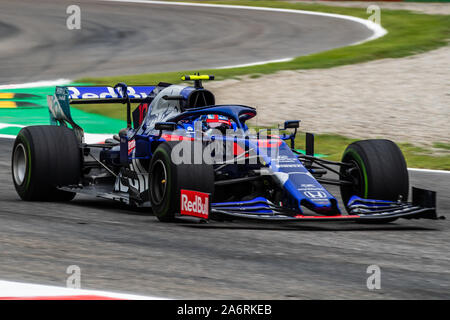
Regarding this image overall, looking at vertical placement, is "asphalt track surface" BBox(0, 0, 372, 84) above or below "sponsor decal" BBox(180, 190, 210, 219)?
above

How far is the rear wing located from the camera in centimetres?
1077

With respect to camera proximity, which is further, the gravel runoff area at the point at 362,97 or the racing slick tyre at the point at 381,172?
the gravel runoff area at the point at 362,97

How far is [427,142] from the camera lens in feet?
46.9

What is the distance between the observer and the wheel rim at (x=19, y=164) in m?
10.2

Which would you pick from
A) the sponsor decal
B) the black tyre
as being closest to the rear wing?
the sponsor decal

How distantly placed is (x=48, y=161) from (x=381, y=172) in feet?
11.6

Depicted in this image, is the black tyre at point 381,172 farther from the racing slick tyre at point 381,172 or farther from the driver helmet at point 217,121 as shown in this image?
the driver helmet at point 217,121

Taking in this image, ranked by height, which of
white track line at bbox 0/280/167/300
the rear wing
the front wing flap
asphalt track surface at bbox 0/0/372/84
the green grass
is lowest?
white track line at bbox 0/280/167/300

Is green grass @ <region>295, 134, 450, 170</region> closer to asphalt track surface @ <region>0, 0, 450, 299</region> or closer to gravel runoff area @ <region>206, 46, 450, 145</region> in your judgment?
gravel runoff area @ <region>206, 46, 450, 145</region>

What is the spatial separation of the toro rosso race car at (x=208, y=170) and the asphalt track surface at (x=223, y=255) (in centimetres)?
20

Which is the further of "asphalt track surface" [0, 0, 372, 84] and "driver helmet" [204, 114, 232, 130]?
"asphalt track surface" [0, 0, 372, 84]

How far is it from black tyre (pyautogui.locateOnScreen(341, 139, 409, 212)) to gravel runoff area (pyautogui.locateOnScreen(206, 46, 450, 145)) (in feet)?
18.3

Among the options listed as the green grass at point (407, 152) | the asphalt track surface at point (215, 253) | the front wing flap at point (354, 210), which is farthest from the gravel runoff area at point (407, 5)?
the front wing flap at point (354, 210)

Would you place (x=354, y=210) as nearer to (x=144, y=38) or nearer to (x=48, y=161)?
(x=48, y=161)
